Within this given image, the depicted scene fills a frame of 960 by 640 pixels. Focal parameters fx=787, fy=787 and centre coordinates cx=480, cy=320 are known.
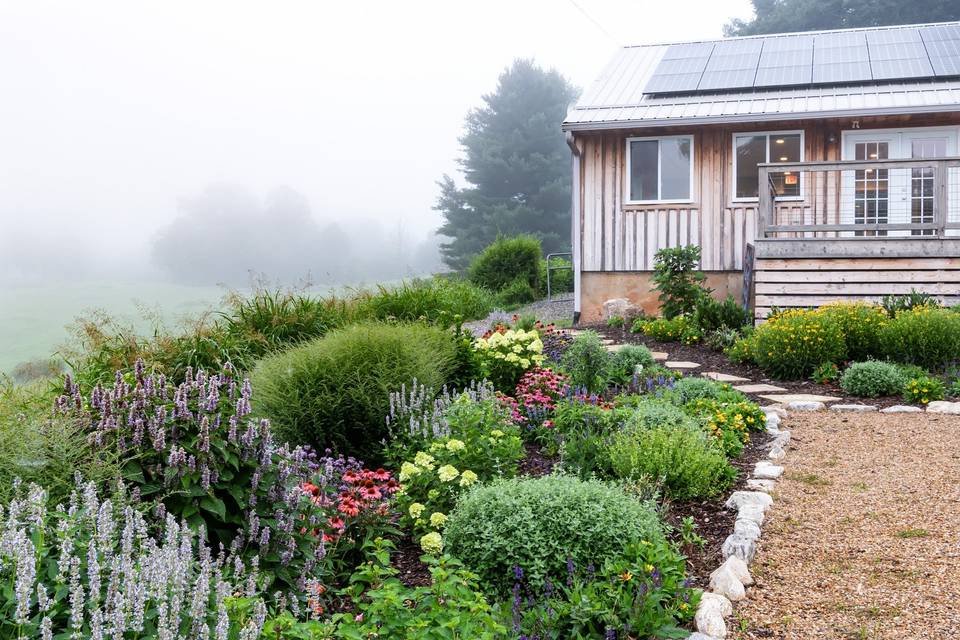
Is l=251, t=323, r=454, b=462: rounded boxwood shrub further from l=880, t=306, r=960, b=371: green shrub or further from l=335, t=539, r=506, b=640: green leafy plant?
l=880, t=306, r=960, b=371: green shrub

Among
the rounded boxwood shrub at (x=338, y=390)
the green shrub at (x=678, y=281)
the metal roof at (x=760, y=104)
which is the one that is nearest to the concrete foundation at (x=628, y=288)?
the green shrub at (x=678, y=281)

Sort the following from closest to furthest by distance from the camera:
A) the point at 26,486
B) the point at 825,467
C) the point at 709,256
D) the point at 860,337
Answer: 1. the point at 26,486
2. the point at 825,467
3. the point at 860,337
4. the point at 709,256

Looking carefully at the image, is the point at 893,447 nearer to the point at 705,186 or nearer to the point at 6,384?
the point at 6,384

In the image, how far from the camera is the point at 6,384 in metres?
5.70

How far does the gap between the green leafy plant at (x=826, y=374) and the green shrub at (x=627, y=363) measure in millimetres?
1674

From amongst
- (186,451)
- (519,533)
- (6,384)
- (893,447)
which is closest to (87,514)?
(186,451)

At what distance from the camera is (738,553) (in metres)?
3.59

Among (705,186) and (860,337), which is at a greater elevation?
(705,186)

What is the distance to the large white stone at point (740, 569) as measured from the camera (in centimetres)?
338

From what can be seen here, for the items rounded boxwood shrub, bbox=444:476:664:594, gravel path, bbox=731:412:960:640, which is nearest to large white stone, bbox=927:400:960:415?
gravel path, bbox=731:412:960:640

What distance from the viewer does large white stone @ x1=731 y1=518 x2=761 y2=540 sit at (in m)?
3.75

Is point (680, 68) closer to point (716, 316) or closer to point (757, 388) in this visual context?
point (716, 316)

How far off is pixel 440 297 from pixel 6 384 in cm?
560

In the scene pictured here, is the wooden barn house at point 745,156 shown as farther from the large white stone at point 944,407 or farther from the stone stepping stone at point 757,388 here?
the large white stone at point 944,407
